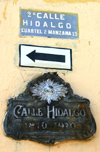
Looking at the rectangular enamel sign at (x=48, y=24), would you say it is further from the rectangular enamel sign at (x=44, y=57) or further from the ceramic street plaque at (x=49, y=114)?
the ceramic street plaque at (x=49, y=114)

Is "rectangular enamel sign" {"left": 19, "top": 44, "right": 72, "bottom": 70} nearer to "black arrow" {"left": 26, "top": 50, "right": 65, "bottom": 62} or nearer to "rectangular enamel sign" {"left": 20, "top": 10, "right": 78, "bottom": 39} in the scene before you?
"black arrow" {"left": 26, "top": 50, "right": 65, "bottom": 62}

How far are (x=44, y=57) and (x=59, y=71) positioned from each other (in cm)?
26

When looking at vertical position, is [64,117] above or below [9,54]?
below

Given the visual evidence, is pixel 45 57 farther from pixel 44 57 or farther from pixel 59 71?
pixel 59 71

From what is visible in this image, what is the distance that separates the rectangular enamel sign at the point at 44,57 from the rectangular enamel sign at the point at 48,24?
20cm

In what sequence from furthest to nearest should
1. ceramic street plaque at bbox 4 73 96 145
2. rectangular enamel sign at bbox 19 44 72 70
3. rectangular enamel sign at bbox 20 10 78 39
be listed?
rectangular enamel sign at bbox 20 10 78 39
rectangular enamel sign at bbox 19 44 72 70
ceramic street plaque at bbox 4 73 96 145

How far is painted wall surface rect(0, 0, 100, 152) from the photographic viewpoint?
433cm

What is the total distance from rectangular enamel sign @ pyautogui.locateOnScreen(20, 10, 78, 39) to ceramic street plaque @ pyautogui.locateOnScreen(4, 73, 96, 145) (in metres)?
0.63

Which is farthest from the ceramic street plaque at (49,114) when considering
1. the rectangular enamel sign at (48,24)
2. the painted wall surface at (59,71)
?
the rectangular enamel sign at (48,24)

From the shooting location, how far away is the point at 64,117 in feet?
14.4

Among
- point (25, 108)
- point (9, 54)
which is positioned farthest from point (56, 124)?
point (9, 54)

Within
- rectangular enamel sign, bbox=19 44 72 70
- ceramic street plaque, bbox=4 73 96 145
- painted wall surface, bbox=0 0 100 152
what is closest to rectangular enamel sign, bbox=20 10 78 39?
painted wall surface, bbox=0 0 100 152

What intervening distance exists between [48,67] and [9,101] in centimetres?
69

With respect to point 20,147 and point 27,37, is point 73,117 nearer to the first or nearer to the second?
point 20,147
